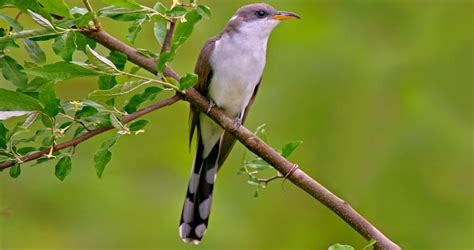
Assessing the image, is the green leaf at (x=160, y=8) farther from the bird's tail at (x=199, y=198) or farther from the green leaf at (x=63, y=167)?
the bird's tail at (x=199, y=198)

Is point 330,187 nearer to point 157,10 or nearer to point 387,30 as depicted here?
point 387,30

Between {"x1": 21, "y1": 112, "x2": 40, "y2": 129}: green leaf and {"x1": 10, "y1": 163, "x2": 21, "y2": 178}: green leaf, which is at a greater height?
{"x1": 21, "y1": 112, "x2": 40, "y2": 129}: green leaf

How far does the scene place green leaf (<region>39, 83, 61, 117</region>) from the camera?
103 inches

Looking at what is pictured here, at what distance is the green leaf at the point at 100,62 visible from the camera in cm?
258

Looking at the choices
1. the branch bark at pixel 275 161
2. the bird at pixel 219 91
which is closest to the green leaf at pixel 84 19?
the branch bark at pixel 275 161

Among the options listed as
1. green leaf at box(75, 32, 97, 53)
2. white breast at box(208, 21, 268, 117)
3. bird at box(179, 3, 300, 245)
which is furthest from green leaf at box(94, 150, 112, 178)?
white breast at box(208, 21, 268, 117)

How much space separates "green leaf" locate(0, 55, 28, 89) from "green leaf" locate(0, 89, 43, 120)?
0.19 meters

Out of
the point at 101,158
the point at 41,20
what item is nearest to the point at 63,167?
the point at 101,158

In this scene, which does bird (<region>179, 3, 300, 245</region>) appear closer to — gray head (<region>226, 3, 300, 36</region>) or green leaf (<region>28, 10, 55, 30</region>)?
gray head (<region>226, 3, 300, 36</region>)

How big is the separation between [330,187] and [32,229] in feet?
7.08

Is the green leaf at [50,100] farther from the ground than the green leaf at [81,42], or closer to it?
closer to it

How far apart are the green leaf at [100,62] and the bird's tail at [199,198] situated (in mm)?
1660

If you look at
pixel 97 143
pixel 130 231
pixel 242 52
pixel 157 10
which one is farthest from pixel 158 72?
pixel 130 231

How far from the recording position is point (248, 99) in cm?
444
